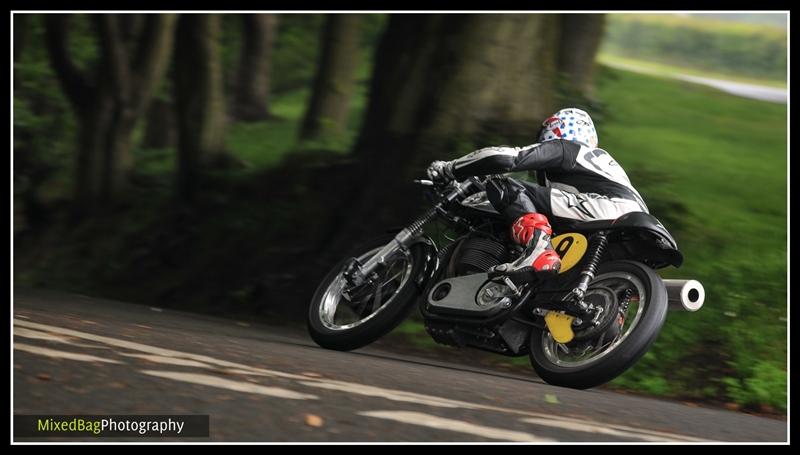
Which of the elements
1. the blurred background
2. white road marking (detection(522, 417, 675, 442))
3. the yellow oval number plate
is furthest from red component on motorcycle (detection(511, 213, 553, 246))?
the blurred background

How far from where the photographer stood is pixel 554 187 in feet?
25.1

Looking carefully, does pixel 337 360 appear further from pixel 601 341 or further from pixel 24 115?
pixel 24 115

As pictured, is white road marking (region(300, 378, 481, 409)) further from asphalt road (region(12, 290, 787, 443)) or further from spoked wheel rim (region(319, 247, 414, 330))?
spoked wheel rim (region(319, 247, 414, 330))

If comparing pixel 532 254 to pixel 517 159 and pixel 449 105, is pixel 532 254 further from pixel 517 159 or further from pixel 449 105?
pixel 449 105

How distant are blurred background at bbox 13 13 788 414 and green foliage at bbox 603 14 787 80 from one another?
6 cm

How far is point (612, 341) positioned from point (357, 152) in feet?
17.7

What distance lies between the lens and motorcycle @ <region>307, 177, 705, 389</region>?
6867 millimetres

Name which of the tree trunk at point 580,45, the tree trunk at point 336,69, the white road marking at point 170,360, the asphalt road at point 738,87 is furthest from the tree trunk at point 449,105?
the asphalt road at point 738,87

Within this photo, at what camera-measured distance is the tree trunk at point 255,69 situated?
2414 cm

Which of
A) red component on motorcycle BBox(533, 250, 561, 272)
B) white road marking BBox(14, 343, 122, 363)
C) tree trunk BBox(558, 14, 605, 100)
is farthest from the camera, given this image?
tree trunk BBox(558, 14, 605, 100)

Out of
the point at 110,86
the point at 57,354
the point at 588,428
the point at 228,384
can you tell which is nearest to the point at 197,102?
the point at 110,86

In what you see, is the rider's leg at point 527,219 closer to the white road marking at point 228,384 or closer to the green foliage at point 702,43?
the white road marking at point 228,384

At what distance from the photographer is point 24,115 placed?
19.7 metres

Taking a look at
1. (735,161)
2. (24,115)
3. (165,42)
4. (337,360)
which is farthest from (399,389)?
(24,115)
